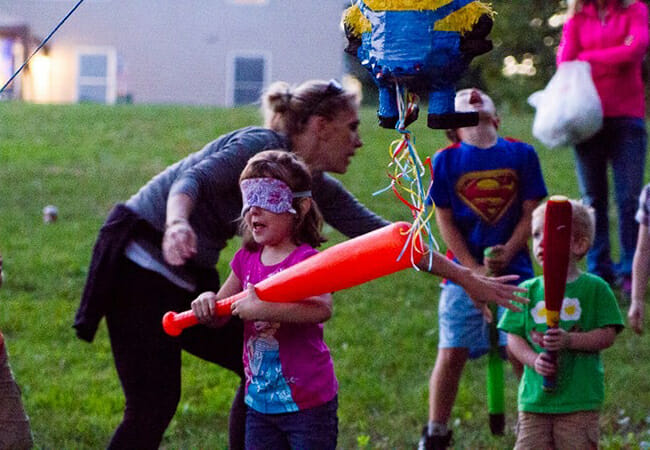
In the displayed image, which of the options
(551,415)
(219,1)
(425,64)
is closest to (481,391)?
(551,415)

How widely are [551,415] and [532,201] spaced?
102 centimetres

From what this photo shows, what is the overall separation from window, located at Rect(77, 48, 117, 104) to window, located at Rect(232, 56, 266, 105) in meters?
2.90

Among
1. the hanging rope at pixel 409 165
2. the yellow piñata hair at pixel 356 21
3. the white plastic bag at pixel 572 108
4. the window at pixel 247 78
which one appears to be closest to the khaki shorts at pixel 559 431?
the hanging rope at pixel 409 165

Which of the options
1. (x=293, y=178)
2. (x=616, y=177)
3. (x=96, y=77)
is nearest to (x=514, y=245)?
(x=293, y=178)

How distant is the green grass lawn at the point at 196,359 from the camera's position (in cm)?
436

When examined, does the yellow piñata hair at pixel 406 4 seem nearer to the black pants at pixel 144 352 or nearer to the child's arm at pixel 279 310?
the child's arm at pixel 279 310

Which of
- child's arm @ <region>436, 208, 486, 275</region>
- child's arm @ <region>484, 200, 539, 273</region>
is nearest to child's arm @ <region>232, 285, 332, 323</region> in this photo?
child's arm @ <region>484, 200, 539, 273</region>

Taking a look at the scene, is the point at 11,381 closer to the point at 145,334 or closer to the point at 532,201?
the point at 145,334

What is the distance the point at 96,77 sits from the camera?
79.4 ft

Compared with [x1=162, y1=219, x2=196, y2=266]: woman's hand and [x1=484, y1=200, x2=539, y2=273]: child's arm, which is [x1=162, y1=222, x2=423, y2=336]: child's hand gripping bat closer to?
→ [x1=162, y1=219, x2=196, y2=266]: woman's hand

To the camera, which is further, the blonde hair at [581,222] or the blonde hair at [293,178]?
the blonde hair at [581,222]

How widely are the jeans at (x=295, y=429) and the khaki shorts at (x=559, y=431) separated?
75cm

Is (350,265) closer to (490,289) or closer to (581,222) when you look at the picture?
(490,289)

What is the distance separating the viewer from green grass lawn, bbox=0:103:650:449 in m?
4.36
